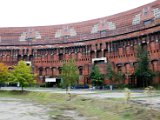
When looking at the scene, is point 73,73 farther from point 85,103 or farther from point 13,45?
point 13,45

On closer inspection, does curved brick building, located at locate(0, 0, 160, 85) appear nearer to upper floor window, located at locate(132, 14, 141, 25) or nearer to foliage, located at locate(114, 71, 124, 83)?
upper floor window, located at locate(132, 14, 141, 25)

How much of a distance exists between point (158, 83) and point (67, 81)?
1869 centimetres

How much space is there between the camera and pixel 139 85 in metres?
58.9

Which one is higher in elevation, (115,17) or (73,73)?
(115,17)

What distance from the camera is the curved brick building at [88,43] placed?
6347 centimetres

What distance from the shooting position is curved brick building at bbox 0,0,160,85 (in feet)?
208

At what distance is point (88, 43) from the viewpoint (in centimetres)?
7444

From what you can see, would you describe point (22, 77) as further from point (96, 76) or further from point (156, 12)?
point (156, 12)

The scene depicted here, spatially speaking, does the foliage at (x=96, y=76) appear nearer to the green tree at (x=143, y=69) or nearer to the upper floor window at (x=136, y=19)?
the green tree at (x=143, y=69)

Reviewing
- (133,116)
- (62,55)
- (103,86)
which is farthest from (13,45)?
(133,116)

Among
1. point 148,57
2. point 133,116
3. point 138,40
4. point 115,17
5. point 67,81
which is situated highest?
point 115,17

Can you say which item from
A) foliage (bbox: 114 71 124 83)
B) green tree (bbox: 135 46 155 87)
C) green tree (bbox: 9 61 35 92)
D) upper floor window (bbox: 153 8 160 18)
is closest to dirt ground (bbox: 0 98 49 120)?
green tree (bbox: 9 61 35 92)

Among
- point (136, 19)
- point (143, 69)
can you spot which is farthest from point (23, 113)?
point (136, 19)

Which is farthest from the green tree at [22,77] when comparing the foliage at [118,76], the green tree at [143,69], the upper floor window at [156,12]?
the upper floor window at [156,12]
